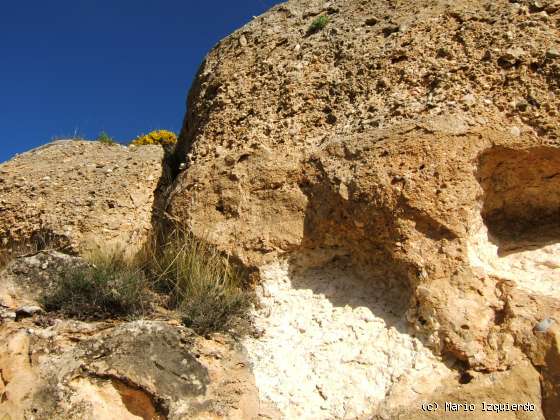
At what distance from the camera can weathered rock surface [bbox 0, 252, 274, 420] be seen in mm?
2930

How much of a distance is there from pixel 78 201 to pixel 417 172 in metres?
3.17

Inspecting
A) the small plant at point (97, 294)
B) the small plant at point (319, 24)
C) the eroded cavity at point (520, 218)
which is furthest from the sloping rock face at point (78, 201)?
the eroded cavity at point (520, 218)

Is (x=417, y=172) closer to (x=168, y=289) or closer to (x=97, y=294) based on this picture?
(x=168, y=289)

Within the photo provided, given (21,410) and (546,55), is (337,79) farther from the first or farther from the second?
(21,410)

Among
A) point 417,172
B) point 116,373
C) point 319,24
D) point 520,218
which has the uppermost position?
point 319,24

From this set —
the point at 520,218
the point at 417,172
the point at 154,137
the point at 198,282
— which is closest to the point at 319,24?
the point at 417,172

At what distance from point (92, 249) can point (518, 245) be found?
348 centimetres

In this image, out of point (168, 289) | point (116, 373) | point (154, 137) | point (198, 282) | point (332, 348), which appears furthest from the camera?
point (154, 137)

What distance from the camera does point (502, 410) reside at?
280 cm

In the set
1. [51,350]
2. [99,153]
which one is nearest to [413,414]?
[51,350]

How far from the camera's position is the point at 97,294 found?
12.0 ft

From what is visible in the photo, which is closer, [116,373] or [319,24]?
[116,373]

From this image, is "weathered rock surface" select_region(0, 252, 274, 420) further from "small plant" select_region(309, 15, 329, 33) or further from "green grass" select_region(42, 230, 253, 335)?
"small plant" select_region(309, 15, 329, 33)

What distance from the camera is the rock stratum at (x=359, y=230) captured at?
3.03 meters
